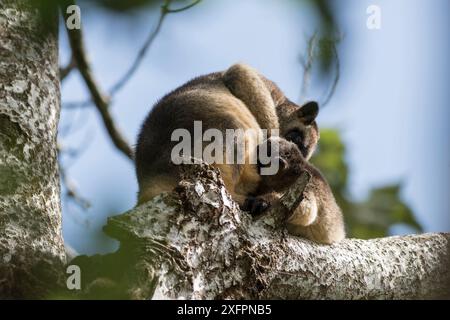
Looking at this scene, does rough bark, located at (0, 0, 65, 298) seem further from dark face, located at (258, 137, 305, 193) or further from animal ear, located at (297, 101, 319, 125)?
animal ear, located at (297, 101, 319, 125)

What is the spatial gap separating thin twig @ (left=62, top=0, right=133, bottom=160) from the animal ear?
8.16ft

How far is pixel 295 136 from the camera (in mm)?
8312

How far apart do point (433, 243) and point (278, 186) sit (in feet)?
5.24

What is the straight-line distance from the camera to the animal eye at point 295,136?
8258 millimetres

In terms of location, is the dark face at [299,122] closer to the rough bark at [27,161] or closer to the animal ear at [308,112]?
the animal ear at [308,112]

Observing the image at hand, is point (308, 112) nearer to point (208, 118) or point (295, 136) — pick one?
point (295, 136)

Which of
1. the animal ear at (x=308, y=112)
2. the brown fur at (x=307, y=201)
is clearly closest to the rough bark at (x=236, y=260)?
the brown fur at (x=307, y=201)

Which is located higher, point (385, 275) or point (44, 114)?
point (44, 114)

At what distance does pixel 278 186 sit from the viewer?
223 inches

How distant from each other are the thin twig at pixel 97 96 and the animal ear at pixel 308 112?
249cm
